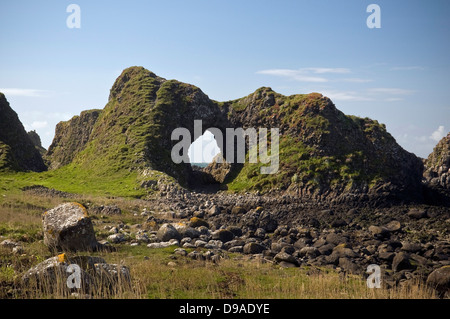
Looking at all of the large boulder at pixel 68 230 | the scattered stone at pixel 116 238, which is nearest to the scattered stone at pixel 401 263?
the scattered stone at pixel 116 238

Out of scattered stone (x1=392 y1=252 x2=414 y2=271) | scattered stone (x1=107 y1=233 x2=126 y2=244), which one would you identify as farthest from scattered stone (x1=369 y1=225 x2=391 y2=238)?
scattered stone (x1=107 y1=233 x2=126 y2=244)

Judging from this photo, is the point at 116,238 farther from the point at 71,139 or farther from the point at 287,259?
the point at 71,139

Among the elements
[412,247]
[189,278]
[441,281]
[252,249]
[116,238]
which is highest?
[189,278]

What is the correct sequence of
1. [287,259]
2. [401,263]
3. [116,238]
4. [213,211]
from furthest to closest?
1. [213,211]
2. [401,263]
3. [116,238]
4. [287,259]

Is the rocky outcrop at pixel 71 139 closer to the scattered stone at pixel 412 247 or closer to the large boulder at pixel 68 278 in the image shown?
the scattered stone at pixel 412 247

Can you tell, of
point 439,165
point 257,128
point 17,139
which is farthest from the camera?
point 17,139

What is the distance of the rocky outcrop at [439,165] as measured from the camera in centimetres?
7075

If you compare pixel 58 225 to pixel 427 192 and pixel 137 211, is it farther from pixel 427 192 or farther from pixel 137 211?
pixel 427 192

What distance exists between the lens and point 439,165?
75.1 metres

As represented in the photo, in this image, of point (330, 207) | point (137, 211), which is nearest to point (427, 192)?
point (330, 207)

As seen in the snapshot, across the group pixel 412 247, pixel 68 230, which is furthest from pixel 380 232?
pixel 68 230

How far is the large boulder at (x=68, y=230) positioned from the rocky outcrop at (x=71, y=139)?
94.6 m

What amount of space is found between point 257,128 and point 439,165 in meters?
40.2
